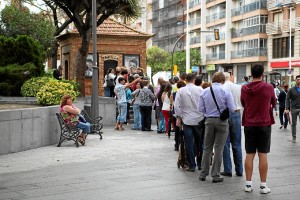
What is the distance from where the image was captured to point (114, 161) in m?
10.7

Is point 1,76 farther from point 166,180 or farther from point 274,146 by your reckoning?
point 166,180

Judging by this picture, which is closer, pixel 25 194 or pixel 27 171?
pixel 25 194

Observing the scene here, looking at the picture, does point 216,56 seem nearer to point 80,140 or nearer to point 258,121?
point 80,140

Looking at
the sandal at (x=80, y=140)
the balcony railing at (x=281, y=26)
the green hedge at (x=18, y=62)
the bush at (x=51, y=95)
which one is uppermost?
the balcony railing at (x=281, y=26)

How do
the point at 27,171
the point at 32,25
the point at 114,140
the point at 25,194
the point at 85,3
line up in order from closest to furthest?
the point at 25,194 → the point at 27,171 → the point at 114,140 → the point at 85,3 → the point at 32,25

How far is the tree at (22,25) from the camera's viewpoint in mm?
25078

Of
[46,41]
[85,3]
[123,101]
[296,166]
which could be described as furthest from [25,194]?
[46,41]

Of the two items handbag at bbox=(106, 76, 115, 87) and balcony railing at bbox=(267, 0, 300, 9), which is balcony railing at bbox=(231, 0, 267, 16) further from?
handbag at bbox=(106, 76, 115, 87)

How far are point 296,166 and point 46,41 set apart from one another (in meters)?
17.8

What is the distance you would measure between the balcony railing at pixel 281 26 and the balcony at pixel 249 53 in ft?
8.16

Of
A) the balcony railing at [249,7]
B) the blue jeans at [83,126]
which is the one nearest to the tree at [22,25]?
the blue jeans at [83,126]

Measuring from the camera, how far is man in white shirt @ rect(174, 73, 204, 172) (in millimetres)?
9588

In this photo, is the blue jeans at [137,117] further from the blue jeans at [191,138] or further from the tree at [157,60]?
the tree at [157,60]

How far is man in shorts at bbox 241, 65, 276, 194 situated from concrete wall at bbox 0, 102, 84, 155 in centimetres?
604
